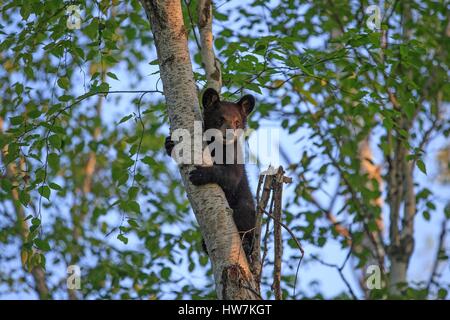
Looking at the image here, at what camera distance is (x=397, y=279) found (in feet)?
35.6

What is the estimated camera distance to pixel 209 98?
7.20 meters

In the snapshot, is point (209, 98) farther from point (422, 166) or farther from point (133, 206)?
point (422, 166)

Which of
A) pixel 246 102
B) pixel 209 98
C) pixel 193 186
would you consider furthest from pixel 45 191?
pixel 246 102

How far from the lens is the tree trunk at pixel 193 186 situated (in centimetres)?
470

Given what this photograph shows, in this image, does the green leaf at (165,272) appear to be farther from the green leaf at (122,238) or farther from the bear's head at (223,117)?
the green leaf at (122,238)

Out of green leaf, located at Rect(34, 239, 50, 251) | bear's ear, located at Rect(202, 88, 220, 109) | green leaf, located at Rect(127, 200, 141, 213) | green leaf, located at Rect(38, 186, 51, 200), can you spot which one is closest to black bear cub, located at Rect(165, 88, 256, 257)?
bear's ear, located at Rect(202, 88, 220, 109)

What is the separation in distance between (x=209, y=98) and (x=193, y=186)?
216cm

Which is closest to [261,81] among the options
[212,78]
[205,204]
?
[212,78]

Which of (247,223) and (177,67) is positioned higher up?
(177,67)

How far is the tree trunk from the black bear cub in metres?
0.98

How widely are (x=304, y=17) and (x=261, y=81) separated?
172 inches
